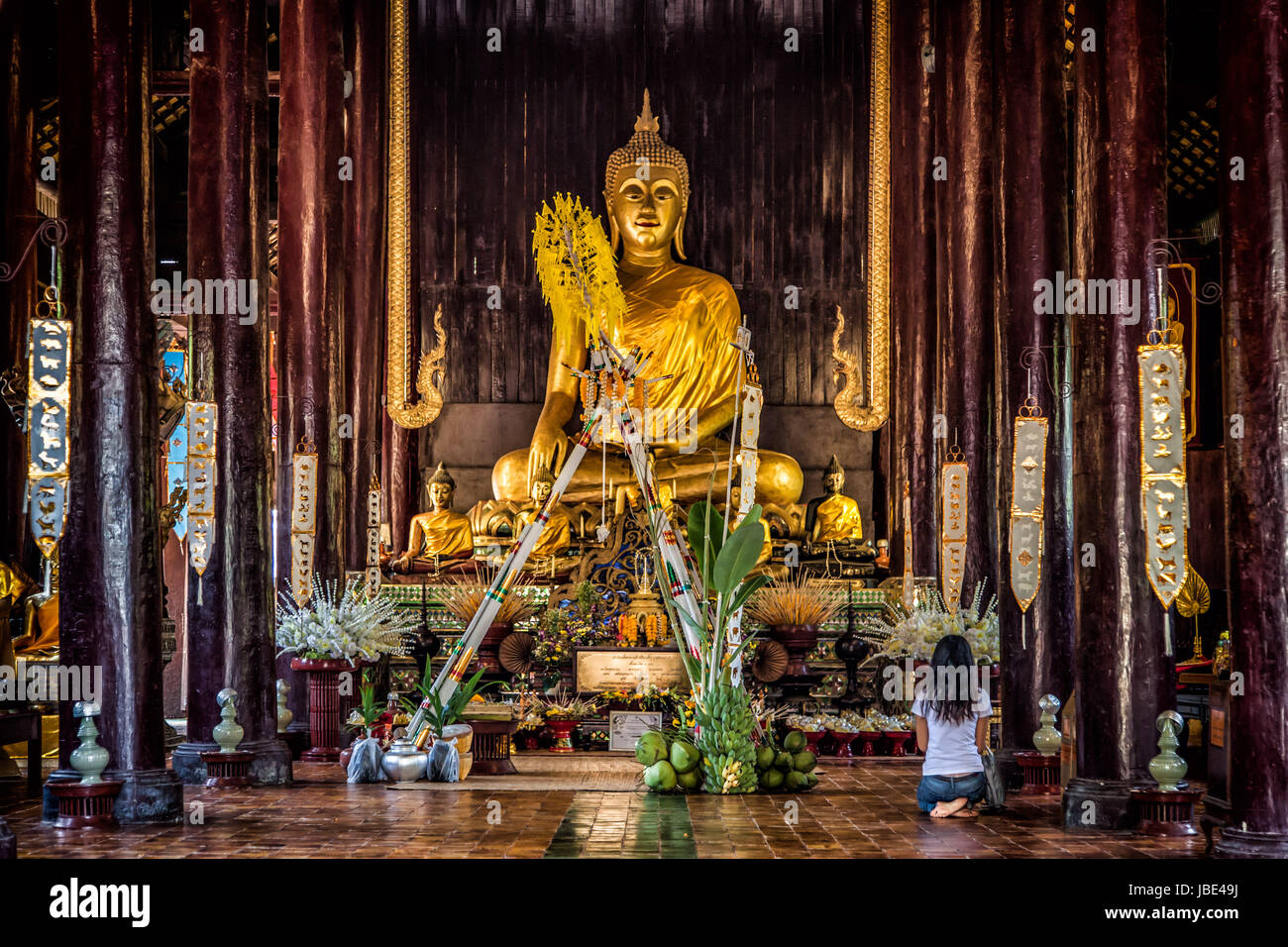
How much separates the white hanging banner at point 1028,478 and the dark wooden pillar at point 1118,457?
1.84 metres

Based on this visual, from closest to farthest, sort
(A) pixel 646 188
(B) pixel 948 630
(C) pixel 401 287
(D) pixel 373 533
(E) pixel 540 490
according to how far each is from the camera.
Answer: (B) pixel 948 630
(D) pixel 373 533
(E) pixel 540 490
(C) pixel 401 287
(A) pixel 646 188

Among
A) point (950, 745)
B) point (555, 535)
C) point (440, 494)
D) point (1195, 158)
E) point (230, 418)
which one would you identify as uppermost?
point (1195, 158)

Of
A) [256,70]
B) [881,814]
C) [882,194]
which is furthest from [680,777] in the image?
[882,194]

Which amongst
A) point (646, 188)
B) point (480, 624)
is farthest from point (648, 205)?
point (480, 624)

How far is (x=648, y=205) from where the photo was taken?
16703 mm

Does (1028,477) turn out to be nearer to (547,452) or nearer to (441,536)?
(547,452)

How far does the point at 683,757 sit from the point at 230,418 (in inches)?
133

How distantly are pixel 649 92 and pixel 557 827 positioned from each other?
1126 cm

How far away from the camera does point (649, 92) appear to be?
55.8 ft

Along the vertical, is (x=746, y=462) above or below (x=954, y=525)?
above

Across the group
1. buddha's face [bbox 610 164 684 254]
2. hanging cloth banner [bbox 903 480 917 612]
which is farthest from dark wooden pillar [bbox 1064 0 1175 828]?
buddha's face [bbox 610 164 684 254]

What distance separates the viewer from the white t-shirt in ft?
25.3

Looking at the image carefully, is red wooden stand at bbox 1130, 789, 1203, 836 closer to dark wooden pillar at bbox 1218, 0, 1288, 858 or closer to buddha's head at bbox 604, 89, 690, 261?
dark wooden pillar at bbox 1218, 0, 1288, 858

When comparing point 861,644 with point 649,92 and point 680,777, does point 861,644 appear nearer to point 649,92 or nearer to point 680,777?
point 680,777
